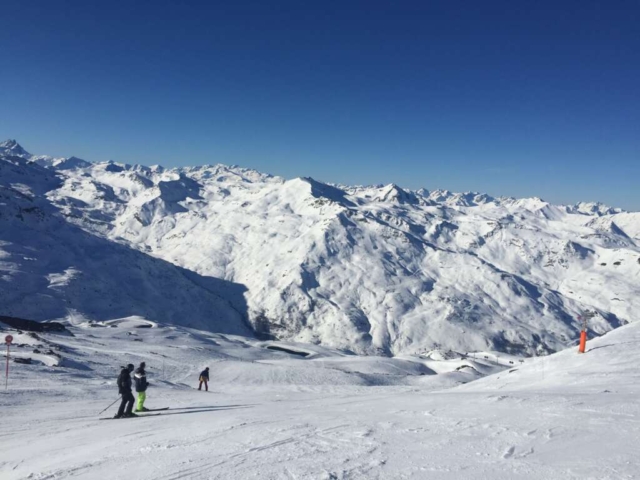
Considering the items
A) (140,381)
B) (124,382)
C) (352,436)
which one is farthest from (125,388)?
(352,436)

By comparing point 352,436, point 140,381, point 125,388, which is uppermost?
point 140,381

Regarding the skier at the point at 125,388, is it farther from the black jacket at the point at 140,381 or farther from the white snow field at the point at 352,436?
the white snow field at the point at 352,436

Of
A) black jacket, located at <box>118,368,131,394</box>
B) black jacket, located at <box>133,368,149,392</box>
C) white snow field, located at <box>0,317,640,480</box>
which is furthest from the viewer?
black jacket, located at <box>133,368,149,392</box>

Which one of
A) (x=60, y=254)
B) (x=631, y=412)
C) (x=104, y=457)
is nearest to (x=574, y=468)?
(x=631, y=412)

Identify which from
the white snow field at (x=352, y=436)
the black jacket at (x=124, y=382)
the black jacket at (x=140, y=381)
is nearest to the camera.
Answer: the white snow field at (x=352, y=436)

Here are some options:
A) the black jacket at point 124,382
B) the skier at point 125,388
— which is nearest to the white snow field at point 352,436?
the skier at point 125,388

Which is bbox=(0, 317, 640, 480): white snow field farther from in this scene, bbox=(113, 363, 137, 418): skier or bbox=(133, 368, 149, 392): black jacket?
bbox=(133, 368, 149, 392): black jacket

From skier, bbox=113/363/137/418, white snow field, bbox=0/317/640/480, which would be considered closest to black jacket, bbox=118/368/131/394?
skier, bbox=113/363/137/418

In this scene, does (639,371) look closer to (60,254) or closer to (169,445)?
(169,445)

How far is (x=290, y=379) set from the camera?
44.2m

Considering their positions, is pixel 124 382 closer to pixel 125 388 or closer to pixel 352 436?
pixel 125 388

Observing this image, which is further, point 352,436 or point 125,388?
point 125,388

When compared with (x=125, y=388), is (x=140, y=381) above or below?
above

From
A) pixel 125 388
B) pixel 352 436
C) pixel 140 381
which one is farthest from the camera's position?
pixel 140 381
